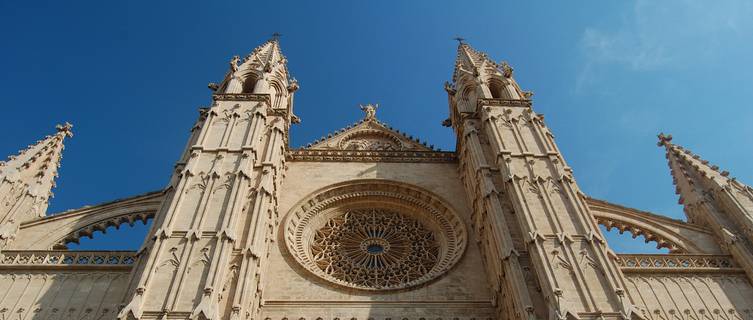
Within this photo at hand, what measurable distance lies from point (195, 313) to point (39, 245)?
6.55m

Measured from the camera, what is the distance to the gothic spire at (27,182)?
49.6ft

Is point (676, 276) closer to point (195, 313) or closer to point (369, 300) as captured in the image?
point (369, 300)

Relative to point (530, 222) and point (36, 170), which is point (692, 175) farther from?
point (36, 170)

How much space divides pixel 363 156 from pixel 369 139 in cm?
286

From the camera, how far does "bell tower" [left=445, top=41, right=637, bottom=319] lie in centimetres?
1171

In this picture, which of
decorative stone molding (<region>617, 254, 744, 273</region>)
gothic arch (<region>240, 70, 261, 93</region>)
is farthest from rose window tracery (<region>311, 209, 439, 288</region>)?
gothic arch (<region>240, 70, 261, 93</region>)

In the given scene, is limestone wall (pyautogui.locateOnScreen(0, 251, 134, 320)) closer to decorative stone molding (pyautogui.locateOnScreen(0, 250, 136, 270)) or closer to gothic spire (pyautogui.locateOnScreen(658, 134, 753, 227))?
decorative stone molding (pyautogui.locateOnScreen(0, 250, 136, 270))

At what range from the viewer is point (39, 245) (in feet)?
48.6

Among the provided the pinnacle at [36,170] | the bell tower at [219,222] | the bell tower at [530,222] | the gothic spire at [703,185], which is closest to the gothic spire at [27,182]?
the pinnacle at [36,170]

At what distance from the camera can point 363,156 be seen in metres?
19.1

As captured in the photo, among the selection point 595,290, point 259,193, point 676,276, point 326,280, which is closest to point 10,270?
point 259,193

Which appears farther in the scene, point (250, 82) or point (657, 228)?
point (250, 82)

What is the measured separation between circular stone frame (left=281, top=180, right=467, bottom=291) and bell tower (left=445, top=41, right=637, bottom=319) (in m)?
0.82

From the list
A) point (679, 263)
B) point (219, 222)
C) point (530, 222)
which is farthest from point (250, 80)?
point (679, 263)
